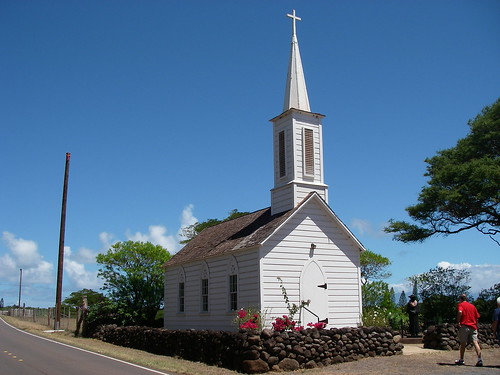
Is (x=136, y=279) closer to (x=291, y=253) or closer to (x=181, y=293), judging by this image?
(x=181, y=293)

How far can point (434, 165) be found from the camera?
3312 cm

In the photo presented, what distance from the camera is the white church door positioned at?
67.1 feet

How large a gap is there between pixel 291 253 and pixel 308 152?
15.2ft

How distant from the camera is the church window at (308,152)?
891 inches

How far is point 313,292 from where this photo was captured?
20.8 meters

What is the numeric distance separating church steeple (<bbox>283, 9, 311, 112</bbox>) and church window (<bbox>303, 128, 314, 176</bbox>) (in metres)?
1.20

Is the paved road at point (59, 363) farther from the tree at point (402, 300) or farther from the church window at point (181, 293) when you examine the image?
the tree at point (402, 300)

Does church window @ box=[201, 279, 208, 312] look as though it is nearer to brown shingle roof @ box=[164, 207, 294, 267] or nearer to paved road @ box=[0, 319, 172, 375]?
brown shingle roof @ box=[164, 207, 294, 267]

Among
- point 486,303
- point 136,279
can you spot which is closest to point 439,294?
point 486,303

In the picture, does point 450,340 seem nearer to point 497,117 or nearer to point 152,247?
point 497,117

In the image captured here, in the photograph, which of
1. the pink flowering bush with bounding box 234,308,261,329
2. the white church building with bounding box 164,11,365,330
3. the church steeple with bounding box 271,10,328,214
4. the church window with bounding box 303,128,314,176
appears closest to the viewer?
the pink flowering bush with bounding box 234,308,261,329

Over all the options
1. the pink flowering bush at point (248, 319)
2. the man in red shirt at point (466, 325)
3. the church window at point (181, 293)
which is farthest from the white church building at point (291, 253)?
the man in red shirt at point (466, 325)

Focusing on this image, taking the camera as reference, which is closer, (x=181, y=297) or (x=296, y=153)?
(x=296, y=153)

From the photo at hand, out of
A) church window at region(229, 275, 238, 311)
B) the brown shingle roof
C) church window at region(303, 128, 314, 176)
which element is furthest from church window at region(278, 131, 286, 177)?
church window at region(229, 275, 238, 311)
